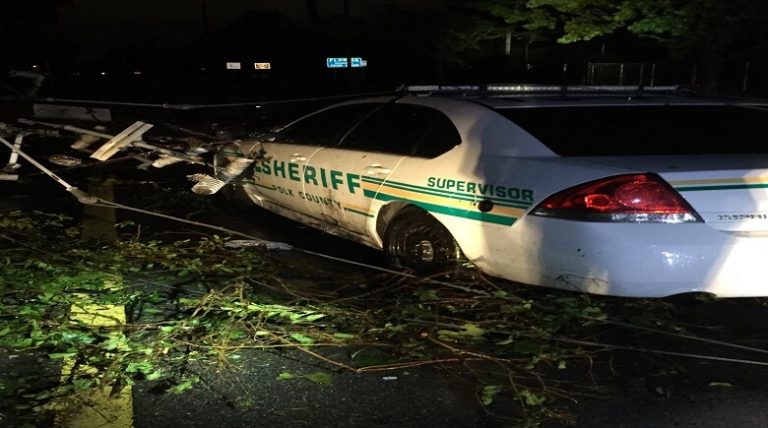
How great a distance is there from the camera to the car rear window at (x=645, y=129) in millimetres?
4293

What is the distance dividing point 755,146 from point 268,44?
6770 centimetres

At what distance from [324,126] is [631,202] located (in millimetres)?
2878

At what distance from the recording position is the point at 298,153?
6.07 metres

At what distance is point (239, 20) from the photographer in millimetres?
77625

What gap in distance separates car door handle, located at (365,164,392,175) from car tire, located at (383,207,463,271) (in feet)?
1.00

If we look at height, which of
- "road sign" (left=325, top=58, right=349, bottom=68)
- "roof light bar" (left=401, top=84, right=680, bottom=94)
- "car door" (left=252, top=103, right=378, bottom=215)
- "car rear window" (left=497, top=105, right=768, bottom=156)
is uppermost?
"road sign" (left=325, top=58, right=349, bottom=68)

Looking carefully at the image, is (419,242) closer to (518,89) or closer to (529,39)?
(518,89)

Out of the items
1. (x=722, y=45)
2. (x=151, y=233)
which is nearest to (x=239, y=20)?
(x=722, y=45)

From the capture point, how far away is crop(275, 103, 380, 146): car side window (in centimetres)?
576

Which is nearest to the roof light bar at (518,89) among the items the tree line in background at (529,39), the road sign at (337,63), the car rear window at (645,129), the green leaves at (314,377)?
the car rear window at (645,129)

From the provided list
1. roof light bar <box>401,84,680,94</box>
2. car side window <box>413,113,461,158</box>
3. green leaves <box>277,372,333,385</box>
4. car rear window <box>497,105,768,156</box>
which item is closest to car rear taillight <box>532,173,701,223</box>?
car rear window <box>497,105,768,156</box>

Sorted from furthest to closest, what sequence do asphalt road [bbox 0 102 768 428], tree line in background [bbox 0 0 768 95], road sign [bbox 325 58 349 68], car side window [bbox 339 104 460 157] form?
1. road sign [bbox 325 58 349 68]
2. tree line in background [bbox 0 0 768 95]
3. car side window [bbox 339 104 460 157]
4. asphalt road [bbox 0 102 768 428]

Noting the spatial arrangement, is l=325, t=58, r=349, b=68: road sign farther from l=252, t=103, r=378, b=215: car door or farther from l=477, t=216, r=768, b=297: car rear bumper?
l=477, t=216, r=768, b=297: car rear bumper

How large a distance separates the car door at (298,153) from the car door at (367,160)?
118mm
